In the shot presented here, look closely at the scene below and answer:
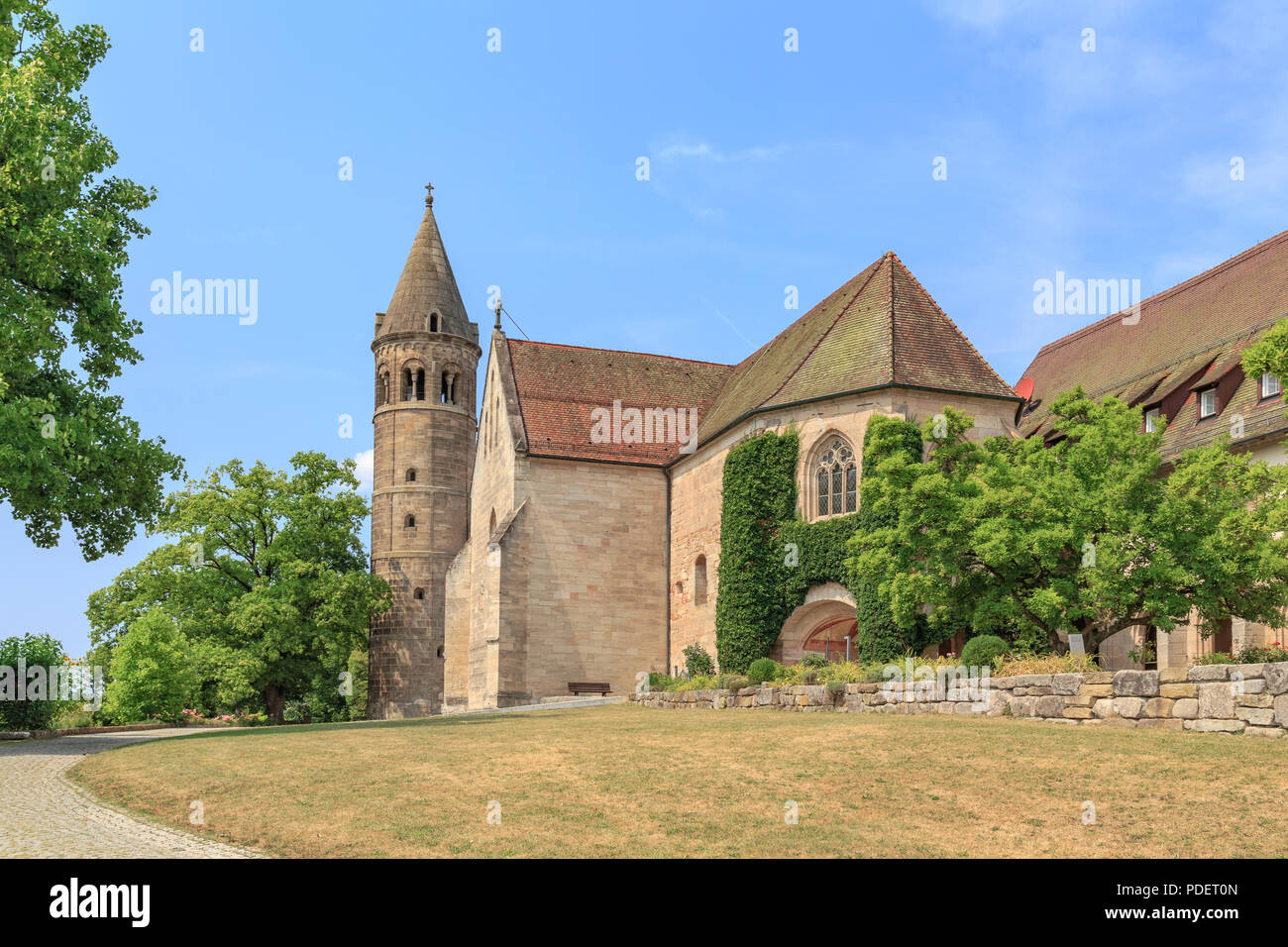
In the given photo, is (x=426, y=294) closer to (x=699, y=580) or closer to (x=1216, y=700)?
(x=699, y=580)

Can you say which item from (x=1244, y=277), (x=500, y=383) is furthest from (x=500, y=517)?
(x=1244, y=277)

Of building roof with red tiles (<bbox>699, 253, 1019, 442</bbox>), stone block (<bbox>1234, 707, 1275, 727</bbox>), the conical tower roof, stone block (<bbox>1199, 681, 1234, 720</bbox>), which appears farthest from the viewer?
the conical tower roof

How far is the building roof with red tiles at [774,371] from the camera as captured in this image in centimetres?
3106

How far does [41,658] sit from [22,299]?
9.62 m

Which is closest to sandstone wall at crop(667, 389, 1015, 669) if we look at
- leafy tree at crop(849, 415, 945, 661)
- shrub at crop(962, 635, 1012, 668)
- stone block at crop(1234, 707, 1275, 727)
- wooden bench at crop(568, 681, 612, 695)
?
leafy tree at crop(849, 415, 945, 661)

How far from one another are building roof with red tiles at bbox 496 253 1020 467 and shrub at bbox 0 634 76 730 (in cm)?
1670

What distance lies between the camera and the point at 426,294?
52875mm

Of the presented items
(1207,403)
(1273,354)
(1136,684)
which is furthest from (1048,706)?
(1207,403)

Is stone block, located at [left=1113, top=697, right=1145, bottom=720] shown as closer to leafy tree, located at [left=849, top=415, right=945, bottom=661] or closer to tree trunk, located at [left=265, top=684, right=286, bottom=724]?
leafy tree, located at [left=849, top=415, right=945, bottom=661]

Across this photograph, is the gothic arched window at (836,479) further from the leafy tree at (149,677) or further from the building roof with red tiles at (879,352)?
the leafy tree at (149,677)

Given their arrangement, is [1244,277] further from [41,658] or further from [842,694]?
[41,658]

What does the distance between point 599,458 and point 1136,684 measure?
2438cm

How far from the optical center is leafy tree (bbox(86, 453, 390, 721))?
142 ft

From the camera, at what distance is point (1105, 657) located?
3130cm
